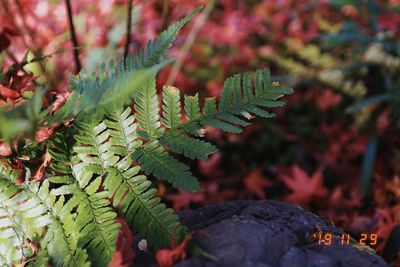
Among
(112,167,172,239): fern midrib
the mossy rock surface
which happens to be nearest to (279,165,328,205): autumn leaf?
the mossy rock surface

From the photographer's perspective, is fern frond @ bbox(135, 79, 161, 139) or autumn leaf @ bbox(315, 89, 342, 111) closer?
fern frond @ bbox(135, 79, 161, 139)

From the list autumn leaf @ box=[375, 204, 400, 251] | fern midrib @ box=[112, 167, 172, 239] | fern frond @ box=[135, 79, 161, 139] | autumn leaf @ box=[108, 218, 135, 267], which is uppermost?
fern frond @ box=[135, 79, 161, 139]

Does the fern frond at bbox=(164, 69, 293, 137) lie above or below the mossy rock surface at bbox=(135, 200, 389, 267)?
above

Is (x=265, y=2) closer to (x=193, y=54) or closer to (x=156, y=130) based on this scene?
(x=193, y=54)

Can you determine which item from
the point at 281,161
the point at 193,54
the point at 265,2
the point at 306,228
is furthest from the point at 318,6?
the point at 306,228

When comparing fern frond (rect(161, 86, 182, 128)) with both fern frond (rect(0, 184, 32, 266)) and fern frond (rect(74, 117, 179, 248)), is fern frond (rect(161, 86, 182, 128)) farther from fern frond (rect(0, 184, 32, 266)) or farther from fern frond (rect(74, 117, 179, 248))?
fern frond (rect(0, 184, 32, 266))

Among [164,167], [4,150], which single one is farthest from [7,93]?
[164,167]
